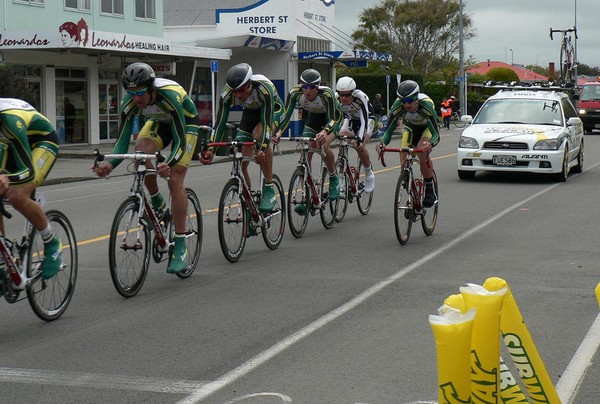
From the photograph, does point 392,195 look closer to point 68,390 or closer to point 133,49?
point 68,390

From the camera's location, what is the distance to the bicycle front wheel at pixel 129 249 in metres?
8.22

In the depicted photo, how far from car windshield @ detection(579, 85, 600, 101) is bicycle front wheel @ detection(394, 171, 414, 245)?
114 ft

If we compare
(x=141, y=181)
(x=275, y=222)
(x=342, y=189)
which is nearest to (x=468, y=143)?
(x=342, y=189)

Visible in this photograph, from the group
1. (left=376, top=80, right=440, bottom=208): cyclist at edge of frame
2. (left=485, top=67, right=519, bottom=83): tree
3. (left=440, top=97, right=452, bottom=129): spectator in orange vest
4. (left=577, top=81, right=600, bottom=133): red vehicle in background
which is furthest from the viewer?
(left=485, top=67, right=519, bottom=83): tree

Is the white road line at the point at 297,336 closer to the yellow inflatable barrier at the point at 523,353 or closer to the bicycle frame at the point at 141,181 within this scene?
the bicycle frame at the point at 141,181

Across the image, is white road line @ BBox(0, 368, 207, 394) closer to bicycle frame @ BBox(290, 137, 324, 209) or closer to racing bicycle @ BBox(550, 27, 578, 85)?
bicycle frame @ BBox(290, 137, 324, 209)

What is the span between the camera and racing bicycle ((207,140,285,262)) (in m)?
10.1

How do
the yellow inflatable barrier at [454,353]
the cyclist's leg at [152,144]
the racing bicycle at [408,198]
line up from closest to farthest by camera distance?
the yellow inflatable barrier at [454,353]
the cyclist's leg at [152,144]
the racing bicycle at [408,198]

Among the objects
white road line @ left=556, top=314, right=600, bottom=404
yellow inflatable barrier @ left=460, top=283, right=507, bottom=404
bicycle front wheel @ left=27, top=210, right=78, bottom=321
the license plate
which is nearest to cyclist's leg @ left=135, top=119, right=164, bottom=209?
bicycle front wheel @ left=27, top=210, right=78, bottom=321

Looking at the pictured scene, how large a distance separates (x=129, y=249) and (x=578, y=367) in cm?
384

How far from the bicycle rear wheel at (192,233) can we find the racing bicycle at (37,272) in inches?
62.1

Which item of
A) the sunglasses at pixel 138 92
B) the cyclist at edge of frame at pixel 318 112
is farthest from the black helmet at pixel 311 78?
the sunglasses at pixel 138 92

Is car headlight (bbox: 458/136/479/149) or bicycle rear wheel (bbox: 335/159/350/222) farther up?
car headlight (bbox: 458/136/479/149)

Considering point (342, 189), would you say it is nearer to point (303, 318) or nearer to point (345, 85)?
point (345, 85)
